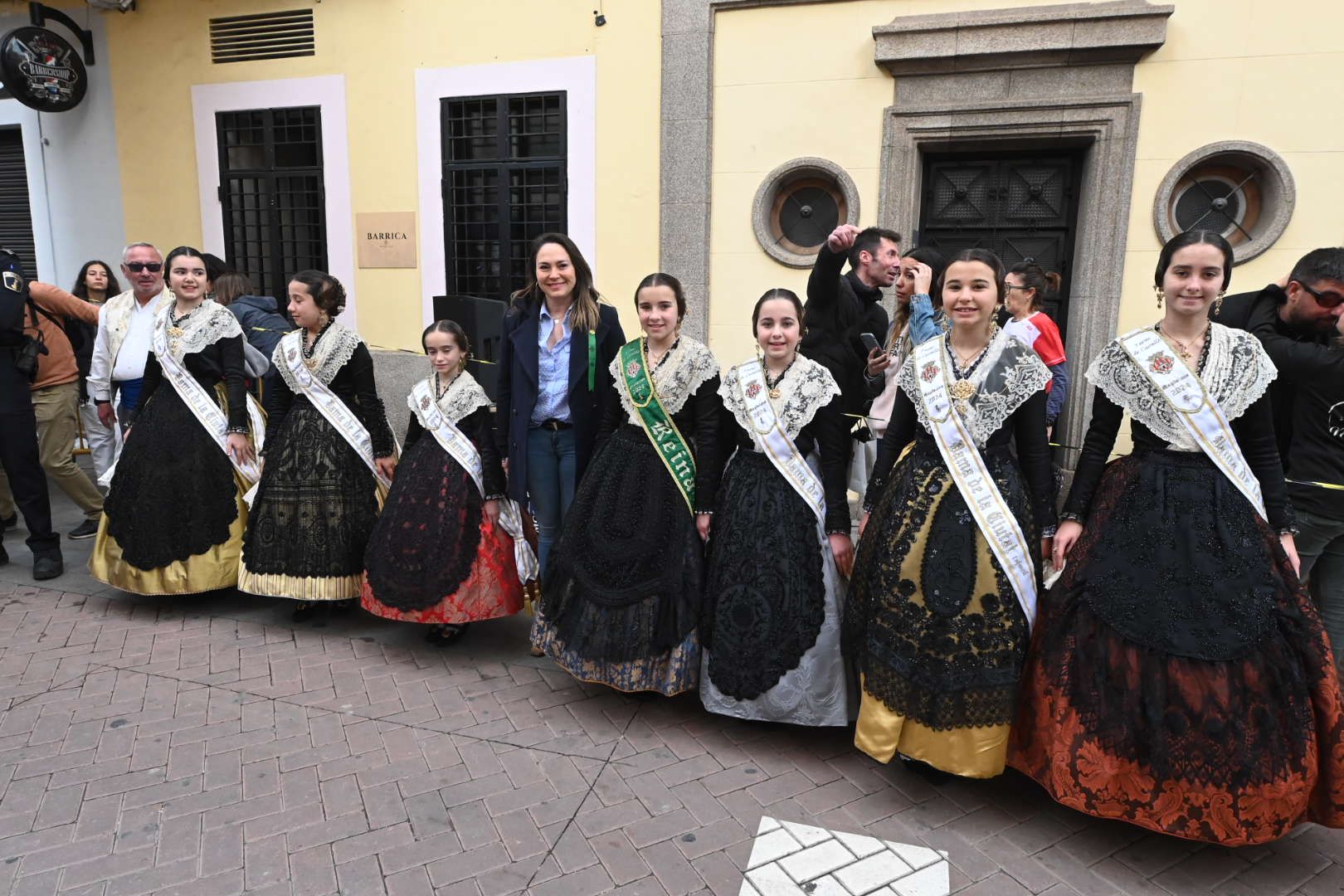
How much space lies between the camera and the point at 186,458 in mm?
4285

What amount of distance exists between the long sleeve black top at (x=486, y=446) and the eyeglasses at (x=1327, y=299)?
3.25 meters

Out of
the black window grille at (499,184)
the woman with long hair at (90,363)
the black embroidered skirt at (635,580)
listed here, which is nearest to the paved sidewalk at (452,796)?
the black embroidered skirt at (635,580)

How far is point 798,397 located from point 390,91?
21.3 feet

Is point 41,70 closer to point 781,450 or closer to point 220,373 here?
point 220,373

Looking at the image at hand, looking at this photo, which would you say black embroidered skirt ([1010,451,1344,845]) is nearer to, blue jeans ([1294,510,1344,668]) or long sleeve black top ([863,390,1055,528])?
long sleeve black top ([863,390,1055,528])

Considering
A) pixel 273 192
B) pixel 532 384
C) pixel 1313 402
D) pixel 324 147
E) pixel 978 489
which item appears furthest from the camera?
pixel 273 192

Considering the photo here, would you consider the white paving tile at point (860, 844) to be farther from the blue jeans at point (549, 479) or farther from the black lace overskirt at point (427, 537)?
the black lace overskirt at point (427, 537)

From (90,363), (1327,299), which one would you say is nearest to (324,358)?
(90,363)

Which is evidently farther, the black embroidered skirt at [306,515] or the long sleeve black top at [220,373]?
the long sleeve black top at [220,373]

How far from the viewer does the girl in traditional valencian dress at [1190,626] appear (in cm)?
237

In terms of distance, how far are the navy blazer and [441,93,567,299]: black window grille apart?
3942mm

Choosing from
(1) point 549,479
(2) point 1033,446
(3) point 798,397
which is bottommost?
(1) point 549,479

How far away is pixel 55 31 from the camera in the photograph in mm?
8344

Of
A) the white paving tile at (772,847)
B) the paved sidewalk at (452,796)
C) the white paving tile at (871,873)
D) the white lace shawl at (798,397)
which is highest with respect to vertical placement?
the white lace shawl at (798,397)
